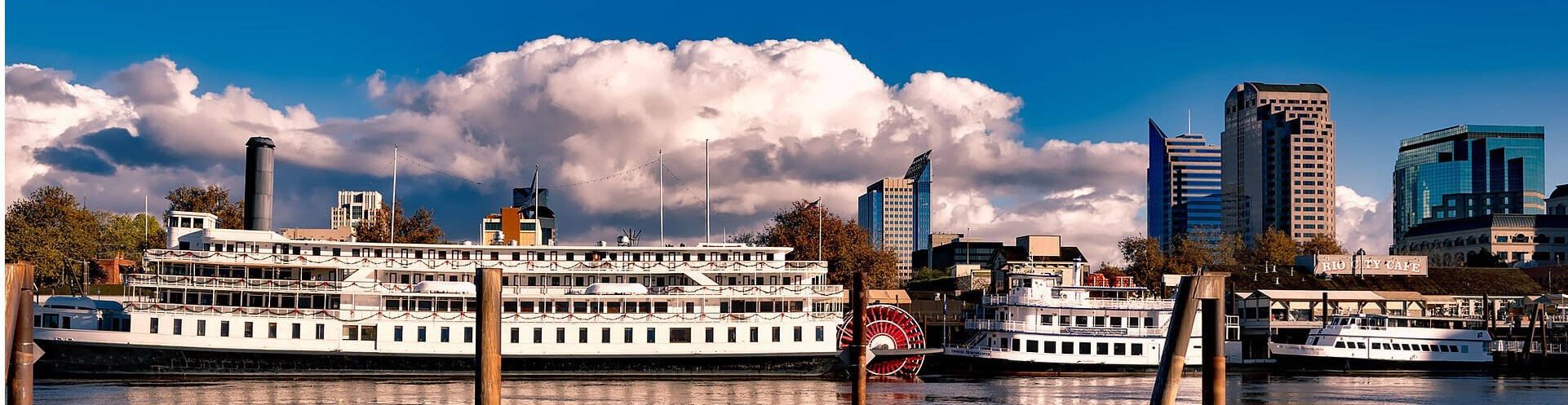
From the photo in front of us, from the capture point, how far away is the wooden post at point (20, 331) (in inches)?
762

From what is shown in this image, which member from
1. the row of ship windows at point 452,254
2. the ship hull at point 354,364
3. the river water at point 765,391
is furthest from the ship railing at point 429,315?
the river water at point 765,391

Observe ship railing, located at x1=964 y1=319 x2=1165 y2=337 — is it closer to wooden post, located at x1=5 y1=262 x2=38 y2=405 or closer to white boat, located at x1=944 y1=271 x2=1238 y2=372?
white boat, located at x1=944 y1=271 x2=1238 y2=372

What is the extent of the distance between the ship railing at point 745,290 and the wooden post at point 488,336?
113ft

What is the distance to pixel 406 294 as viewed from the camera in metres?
50.8

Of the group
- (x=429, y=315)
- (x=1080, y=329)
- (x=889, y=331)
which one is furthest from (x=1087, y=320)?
(x=429, y=315)

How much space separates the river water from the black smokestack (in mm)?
9880

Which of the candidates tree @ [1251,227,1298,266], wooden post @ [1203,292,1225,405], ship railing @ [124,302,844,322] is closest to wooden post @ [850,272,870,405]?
wooden post @ [1203,292,1225,405]

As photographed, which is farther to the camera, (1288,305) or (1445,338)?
(1288,305)

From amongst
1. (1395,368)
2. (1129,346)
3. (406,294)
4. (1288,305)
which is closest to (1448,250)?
(1288,305)

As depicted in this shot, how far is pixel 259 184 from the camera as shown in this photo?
5594 centimetres

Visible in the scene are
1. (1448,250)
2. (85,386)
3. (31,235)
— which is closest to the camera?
(85,386)

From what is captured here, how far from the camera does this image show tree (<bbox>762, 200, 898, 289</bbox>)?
77438 millimetres

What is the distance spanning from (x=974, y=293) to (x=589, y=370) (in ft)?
124

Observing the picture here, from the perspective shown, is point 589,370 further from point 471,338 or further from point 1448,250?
point 1448,250
